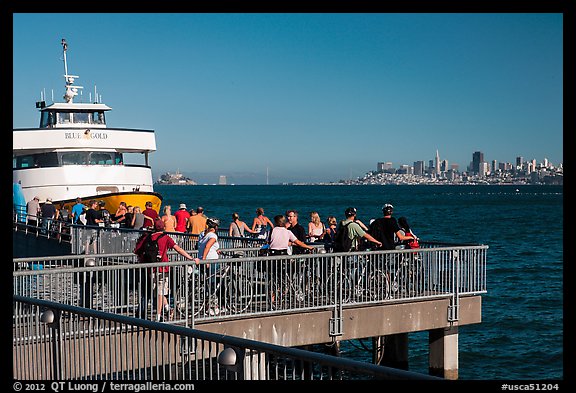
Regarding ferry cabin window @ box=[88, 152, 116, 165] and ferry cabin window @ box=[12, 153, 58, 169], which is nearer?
ferry cabin window @ box=[12, 153, 58, 169]

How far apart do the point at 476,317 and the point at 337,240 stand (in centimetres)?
338

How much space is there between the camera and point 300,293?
46.8 feet

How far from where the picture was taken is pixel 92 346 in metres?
8.62

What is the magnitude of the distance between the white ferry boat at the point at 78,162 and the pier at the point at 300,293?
18703 millimetres

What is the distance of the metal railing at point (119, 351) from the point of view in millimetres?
6145

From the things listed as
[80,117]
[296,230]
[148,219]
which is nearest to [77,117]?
[80,117]

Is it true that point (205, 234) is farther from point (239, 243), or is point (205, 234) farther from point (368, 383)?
point (368, 383)

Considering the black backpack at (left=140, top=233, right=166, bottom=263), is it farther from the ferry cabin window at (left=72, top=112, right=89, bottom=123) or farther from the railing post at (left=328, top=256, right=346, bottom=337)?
the ferry cabin window at (left=72, top=112, right=89, bottom=123)

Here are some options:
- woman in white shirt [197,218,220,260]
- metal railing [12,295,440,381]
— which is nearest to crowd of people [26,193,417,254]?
woman in white shirt [197,218,220,260]

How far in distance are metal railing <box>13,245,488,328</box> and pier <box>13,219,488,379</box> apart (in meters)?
0.02

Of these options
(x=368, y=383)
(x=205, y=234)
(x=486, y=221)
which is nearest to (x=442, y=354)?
(x=205, y=234)

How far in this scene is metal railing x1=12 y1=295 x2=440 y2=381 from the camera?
6.14 metres

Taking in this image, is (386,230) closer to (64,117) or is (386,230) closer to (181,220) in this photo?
(181,220)

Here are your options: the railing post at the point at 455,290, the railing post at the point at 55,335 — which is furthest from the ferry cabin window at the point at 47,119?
the railing post at the point at 55,335
